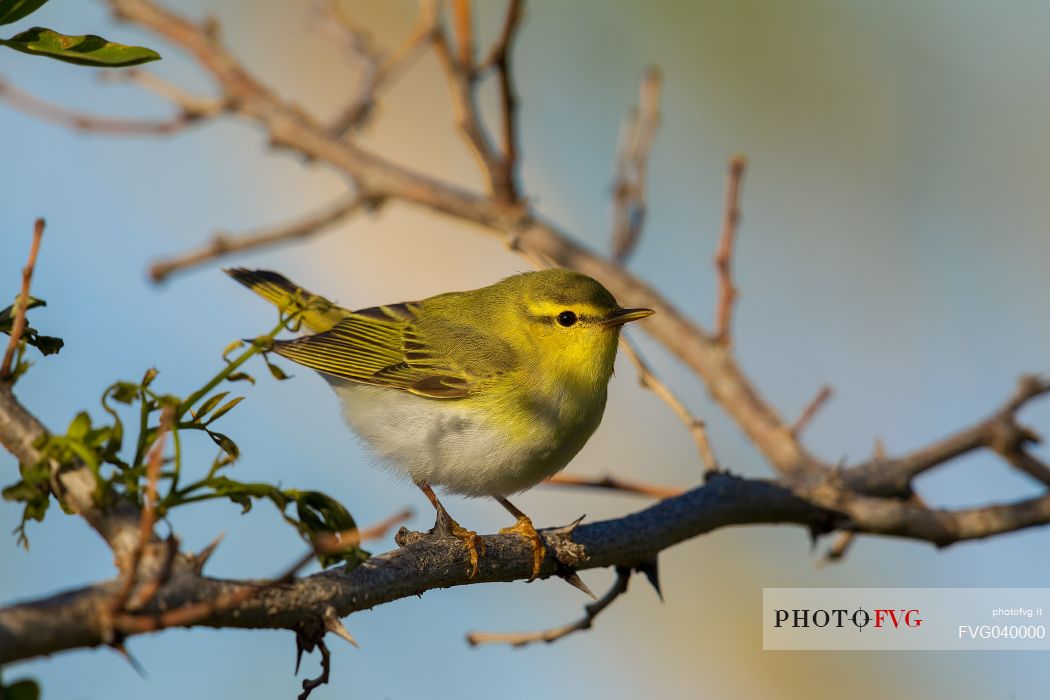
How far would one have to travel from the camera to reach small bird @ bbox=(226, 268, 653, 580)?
453 cm

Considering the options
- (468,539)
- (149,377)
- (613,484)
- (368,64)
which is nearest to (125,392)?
(149,377)

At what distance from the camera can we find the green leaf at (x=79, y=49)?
2105mm

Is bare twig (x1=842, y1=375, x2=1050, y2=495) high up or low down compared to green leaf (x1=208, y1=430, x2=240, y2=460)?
up

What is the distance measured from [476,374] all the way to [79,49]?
9.40 ft

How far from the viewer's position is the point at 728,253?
4.67 m

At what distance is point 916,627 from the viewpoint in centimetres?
446

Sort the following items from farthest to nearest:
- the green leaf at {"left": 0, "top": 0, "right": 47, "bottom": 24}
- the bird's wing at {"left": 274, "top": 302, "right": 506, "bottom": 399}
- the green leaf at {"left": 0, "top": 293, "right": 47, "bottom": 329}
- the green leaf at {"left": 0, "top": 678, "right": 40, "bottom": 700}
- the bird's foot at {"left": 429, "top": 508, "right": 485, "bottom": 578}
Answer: the bird's wing at {"left": 274, "top": 302, "right": 506, "bottom": 399} → the bird's foot at {"left": 429, "top": 508, "right": 485, "bottom": 578} → the green leaf at {"left": 0, "top": 293, "right": 47, "bottom": 329} → the green leaf at {"left": 0, "top": 0, "right": 47, "bottom": 24} → the green leaf at {"left": 0, "top": 678, "right": 40, "bottom": 700}

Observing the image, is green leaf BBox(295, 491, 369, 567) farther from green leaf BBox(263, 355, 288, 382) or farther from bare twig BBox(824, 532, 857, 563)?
bare twig BBox(824, 532, 857, 563)

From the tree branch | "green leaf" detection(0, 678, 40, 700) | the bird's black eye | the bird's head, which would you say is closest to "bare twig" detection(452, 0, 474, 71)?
the bird's head

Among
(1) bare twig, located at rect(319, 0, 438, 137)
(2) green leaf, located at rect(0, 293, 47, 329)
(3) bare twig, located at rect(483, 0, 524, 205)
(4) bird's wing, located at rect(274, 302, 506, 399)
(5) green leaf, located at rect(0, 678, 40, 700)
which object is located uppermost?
(1) bare twig, located at rect(319, 0, 438, 137)

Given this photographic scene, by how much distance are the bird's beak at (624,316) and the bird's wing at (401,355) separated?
536 mm

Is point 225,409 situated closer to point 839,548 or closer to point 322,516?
point 322,516

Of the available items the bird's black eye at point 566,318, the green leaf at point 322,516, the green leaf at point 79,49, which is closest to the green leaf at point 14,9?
the green leaf at point 79,49

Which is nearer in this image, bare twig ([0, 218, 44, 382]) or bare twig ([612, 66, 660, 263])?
bare twig ([0, 218, 44, 382])
